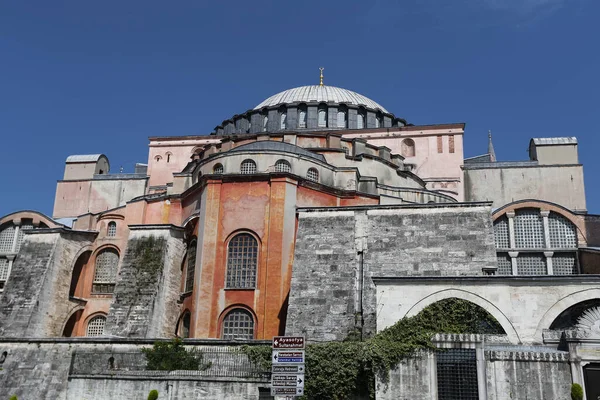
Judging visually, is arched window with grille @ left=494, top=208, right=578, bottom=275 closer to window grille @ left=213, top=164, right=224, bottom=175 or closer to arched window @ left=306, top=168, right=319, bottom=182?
arched window @ left=306, top=168, right=319, bottom=182

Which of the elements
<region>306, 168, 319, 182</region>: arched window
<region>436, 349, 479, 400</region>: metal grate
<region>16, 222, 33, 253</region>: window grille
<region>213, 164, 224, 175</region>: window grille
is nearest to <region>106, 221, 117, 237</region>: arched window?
<region>16, 222, 33, 253</region>: window grille

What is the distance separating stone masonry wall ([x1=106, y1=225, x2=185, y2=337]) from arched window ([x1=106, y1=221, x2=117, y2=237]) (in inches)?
146

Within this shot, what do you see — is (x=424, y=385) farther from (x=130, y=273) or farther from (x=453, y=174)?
(x=453, y=174)

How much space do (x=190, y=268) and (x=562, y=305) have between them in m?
14.7

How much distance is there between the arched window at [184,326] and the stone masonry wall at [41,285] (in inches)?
236

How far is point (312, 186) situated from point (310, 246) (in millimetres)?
4157

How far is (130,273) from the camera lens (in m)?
26.8

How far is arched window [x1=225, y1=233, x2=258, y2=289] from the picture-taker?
2542 cm

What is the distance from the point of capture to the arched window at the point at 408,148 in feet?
132

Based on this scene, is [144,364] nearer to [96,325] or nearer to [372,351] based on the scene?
[372,351]

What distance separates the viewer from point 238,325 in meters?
24.9

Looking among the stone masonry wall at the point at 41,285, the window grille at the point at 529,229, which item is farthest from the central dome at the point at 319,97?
the stone masonry wall at the point at 41,285

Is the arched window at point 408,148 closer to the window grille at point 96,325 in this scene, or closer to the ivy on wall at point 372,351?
the window grille at point 96,325

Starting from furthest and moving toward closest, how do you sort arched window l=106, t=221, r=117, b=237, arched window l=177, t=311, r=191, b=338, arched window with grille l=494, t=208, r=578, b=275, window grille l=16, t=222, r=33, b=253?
window grille l=16, t=222, r=33, b=253
arched window l=106, t=221, r=117, b=237
arched window with grille l=494, t=208, r=578, b=275
arched window l=177, t=311, r=191, b=338
